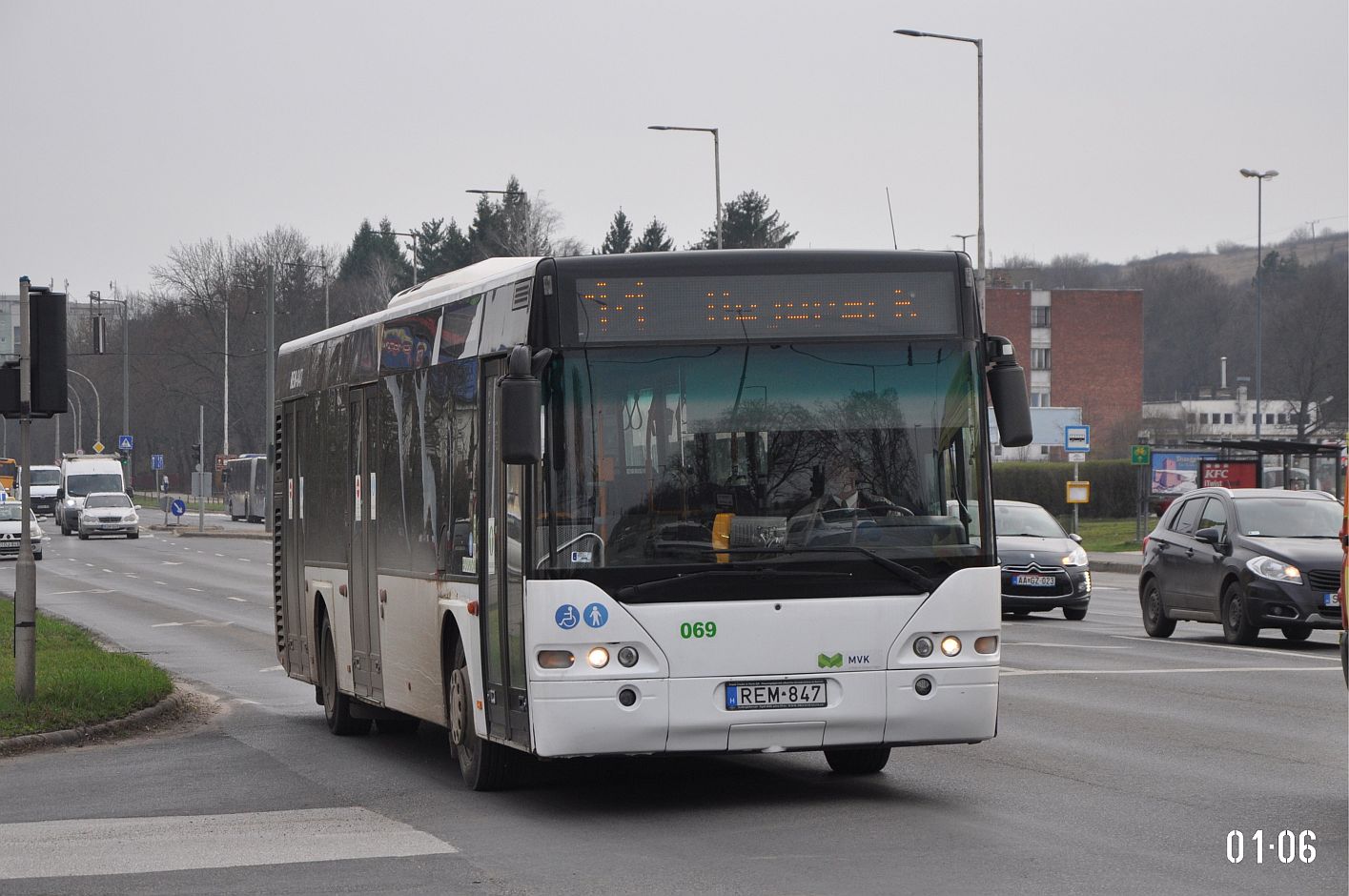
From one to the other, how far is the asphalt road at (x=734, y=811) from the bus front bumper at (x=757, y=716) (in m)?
0.36

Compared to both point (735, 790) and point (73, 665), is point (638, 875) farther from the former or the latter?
point (73, 665)

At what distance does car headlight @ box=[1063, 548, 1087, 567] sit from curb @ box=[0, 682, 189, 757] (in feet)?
45.7

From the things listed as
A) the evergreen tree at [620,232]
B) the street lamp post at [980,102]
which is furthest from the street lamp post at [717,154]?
the evergreen tree at [620,232]

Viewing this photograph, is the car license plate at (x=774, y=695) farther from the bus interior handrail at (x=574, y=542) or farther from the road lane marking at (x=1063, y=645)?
the road lane marking at (x=1063, y=645)

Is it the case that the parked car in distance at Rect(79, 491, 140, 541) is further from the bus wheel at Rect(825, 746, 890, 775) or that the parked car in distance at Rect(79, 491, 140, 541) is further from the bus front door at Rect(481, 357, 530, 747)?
the bus front door at Rect(481, 357, 530, 747)

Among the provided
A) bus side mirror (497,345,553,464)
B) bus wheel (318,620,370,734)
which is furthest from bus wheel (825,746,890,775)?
bus wheel (318,620,370,734)

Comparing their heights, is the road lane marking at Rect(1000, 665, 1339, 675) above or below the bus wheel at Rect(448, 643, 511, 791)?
below

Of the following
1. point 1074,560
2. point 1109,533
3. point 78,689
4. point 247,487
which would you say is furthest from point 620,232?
point 78,689

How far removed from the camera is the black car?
2116 cm

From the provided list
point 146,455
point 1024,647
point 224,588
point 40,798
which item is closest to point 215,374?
point 146,455

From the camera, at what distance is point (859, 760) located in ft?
38.1

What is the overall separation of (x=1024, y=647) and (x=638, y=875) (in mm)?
14251

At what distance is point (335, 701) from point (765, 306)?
5891mm

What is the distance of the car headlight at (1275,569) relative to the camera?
21172 millimetres
